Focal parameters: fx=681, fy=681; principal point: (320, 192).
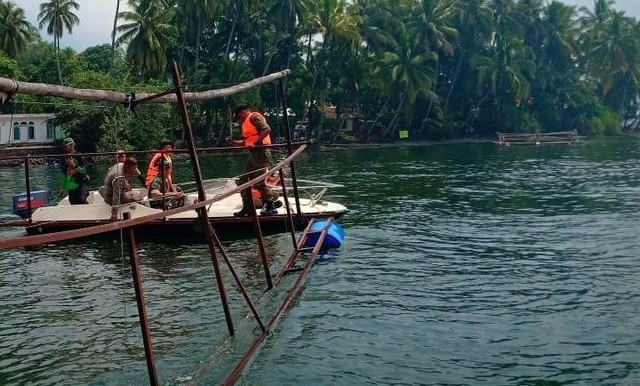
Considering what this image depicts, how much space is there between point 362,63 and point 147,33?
23.4 metres

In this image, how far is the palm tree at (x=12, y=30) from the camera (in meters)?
66.7

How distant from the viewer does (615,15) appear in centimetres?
8631

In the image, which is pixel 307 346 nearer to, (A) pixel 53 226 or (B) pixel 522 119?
(A) pixel 53 226

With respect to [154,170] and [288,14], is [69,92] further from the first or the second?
[288,14]

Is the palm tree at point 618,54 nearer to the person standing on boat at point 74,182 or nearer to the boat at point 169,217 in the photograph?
the boat at point 169,217

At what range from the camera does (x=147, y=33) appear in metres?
55.9

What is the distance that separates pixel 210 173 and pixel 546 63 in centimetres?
5965

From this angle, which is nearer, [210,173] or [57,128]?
[210,173]

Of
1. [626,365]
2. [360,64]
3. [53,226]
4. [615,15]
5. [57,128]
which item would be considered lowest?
[626,365]

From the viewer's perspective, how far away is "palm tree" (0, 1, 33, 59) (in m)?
66.7

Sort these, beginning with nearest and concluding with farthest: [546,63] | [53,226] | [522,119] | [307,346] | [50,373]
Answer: [50,373] → [307,346] → [53,226] → [522,119] → [546,63]

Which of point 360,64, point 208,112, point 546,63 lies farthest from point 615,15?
point 208,112

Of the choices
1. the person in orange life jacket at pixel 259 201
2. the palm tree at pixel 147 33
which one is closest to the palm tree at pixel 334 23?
the palm tree at pixel 147 33

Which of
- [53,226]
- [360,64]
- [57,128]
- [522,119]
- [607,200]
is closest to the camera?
[53,226]
